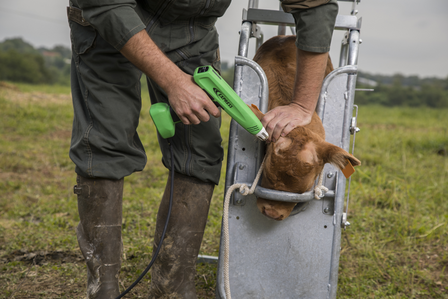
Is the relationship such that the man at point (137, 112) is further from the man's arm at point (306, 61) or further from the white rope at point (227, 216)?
the white rope at point (227, 216)

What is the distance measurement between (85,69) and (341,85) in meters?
1.18

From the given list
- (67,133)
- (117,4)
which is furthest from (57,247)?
(67,133)

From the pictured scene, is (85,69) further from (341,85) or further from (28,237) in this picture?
(28,237)

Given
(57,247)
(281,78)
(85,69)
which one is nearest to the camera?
(85,69)

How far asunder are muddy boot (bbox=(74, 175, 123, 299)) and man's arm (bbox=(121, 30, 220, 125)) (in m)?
0.53

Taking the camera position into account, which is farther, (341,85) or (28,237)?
(28,237)

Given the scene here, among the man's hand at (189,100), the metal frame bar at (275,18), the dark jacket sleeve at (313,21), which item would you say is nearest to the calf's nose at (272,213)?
the man's hand at (189,100)

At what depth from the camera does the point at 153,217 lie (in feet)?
11.0

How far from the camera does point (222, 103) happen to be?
1.64 metres

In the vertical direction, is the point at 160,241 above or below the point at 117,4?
below

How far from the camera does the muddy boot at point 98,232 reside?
1.79 m

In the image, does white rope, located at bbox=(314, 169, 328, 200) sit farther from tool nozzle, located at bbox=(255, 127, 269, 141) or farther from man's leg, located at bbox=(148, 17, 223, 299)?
man's leg, located at bbox=(148, 17, 223, 299)

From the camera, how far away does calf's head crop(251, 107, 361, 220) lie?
5.47ft

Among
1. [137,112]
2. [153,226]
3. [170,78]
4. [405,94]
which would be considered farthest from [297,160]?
[405,94]
